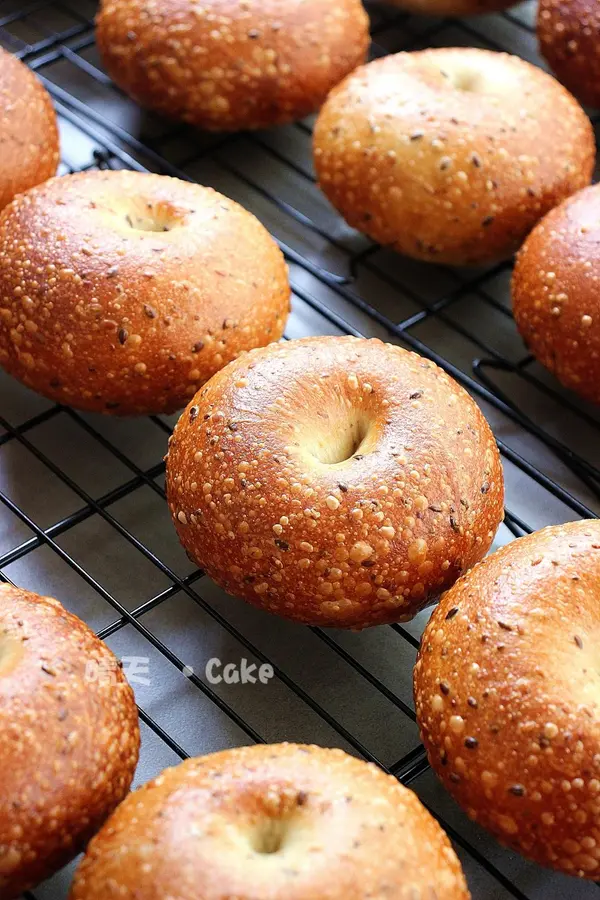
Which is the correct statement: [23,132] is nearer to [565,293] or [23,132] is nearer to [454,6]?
[565,293]

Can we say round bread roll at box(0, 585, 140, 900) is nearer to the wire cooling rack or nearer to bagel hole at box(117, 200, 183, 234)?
the wire cooling rack

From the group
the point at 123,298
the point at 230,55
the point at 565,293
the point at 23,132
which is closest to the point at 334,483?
the point at 123,298

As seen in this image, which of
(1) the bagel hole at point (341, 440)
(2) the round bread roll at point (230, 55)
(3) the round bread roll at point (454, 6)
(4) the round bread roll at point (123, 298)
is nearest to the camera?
(1) the bagel hole at point (341, 440)

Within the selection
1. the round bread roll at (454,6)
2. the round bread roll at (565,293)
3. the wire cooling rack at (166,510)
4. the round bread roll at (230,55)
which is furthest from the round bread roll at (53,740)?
the round bread roll at (454,6)

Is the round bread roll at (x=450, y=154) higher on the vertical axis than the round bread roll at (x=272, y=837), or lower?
higher

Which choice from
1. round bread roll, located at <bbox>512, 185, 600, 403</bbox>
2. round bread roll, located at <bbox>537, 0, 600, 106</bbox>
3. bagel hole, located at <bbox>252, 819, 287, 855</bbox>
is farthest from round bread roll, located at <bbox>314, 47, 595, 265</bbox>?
bagel hole, located at <bbox>252, 819, 287, 855</bbox>

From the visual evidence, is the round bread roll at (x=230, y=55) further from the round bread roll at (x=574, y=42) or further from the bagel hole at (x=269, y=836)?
the bagel hole at (x=269, y=836)
